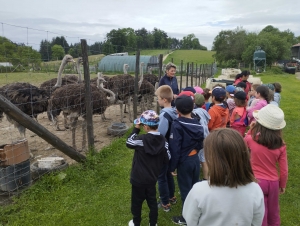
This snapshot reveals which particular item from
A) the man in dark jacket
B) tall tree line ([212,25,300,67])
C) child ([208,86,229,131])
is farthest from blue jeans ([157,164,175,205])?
tall tree line ([212,25,300,67])

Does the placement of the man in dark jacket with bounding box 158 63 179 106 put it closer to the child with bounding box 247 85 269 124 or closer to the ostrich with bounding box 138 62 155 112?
the child with bounding box 247 85 269 124

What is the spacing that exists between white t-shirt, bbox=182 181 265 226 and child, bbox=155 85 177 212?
1.61 metres

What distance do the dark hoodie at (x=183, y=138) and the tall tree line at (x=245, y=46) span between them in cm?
4181

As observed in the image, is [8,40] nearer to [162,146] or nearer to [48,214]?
[48,214]

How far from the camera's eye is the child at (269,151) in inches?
94.7

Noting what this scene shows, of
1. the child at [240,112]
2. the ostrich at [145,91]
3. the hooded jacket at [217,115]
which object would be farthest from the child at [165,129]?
→ the ostrich at [145,91]

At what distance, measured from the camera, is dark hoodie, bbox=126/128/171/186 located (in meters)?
2.66

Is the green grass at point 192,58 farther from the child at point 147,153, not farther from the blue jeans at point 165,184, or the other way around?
the child at point 147,153

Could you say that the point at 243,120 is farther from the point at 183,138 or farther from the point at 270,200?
the point at 270,200

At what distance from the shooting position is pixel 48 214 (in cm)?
337

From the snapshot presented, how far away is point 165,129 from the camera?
3.20m

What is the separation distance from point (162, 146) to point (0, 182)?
8.19ft

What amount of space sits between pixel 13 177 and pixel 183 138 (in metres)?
2.49

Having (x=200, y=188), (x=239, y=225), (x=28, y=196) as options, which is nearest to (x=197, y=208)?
(x=200, y=188)
